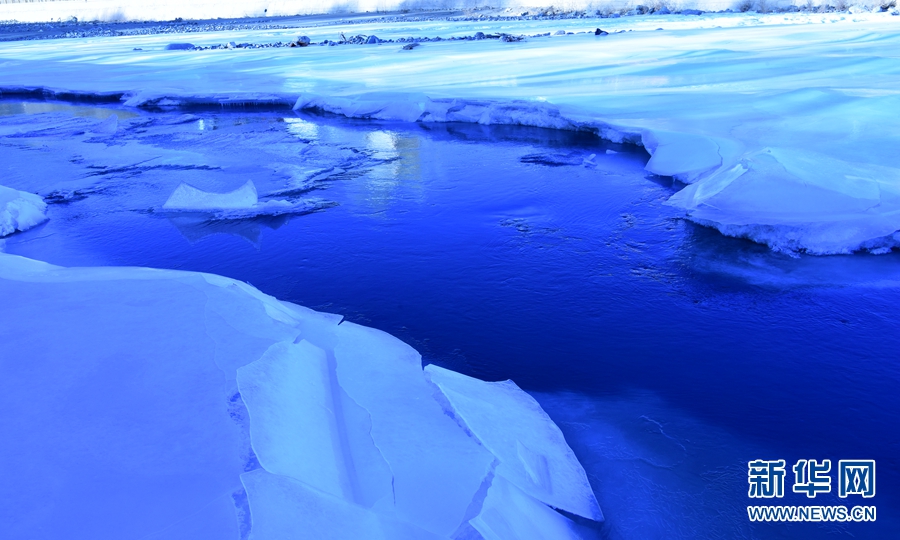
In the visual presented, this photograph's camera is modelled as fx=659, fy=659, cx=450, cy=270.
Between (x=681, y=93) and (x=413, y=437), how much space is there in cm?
730

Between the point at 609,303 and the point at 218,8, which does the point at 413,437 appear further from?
the point at 218,8

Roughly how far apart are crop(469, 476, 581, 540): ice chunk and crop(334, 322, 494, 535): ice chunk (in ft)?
0.19

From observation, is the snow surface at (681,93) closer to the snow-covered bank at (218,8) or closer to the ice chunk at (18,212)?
the ice chunk at (18,212)

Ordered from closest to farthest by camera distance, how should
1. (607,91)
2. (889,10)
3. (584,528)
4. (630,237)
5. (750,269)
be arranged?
(584,528)
(750,269)
(630,237)
(607,91)
(889,10)

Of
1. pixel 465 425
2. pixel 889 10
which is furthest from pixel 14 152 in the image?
pixel 889 10

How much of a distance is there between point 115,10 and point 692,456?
53.1 m

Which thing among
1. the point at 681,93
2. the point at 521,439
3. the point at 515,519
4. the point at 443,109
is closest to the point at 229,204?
the point at 521,439

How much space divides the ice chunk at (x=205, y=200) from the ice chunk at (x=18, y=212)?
1.02 meters

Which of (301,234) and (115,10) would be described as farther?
(115,10)

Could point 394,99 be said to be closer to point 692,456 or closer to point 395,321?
point 395,321

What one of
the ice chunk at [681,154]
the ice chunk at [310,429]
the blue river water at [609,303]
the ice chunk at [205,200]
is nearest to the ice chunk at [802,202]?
the blue river water at [609,303]

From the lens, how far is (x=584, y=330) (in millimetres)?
3496

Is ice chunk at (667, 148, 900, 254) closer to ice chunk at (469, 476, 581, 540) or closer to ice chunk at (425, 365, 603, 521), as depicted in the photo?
ice chunk at (425, 365, 603, 521)

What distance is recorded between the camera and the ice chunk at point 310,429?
1.79 metres
